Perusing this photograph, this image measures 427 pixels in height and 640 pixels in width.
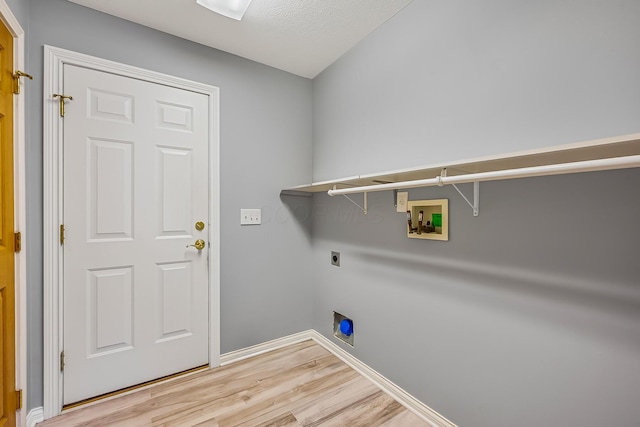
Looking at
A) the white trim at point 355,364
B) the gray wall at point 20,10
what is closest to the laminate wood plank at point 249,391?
the white trim at point 355,364

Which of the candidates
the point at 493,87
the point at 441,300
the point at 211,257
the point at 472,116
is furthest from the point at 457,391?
the point at 211,257

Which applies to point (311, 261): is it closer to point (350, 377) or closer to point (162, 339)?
point (350, 377)

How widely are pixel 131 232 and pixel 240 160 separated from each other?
894 mm

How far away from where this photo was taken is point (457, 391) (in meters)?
1.38

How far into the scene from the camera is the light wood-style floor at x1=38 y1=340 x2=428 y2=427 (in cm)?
150

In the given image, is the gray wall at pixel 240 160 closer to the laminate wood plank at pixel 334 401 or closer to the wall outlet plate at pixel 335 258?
the wall outlet plate at pixel 335 258

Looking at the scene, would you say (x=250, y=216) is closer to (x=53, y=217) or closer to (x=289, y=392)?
(x=53, y=217)

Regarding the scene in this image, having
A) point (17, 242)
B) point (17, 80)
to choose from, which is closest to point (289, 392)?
point (17, 242)

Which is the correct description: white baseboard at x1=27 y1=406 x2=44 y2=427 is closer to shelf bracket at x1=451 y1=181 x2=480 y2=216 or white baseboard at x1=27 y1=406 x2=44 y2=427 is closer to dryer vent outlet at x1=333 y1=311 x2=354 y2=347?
dryer vent outlet at x1=333 y1=311 x2=354 y2=347

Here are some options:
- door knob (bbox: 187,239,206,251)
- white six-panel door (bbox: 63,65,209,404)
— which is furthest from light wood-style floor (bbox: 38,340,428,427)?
door knob (bbox: 187,239,206,251)

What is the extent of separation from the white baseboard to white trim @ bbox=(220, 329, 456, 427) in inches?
37.9

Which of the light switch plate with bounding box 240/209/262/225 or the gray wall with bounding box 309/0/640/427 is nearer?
the gray wall with bounding box 309/0/640/427

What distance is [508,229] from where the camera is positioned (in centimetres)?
119

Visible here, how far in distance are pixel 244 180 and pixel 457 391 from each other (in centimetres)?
192
